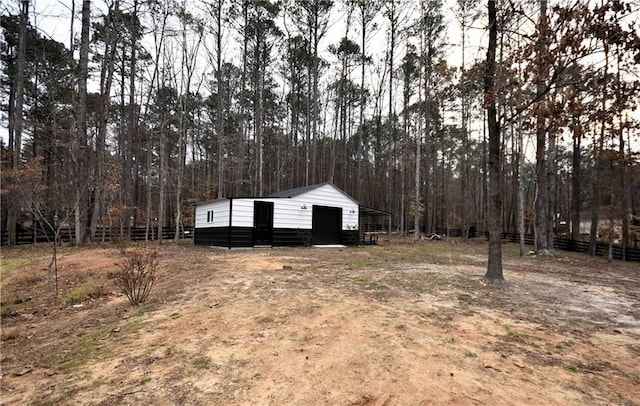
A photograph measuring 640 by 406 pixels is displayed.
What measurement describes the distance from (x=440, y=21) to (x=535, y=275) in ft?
53.9

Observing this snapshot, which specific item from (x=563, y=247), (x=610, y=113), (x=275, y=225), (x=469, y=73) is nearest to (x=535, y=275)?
(x=610, y=113)

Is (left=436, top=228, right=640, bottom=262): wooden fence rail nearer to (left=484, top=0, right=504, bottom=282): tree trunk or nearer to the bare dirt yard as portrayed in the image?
the bare dirt yard

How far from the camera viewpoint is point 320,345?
3.31 metres

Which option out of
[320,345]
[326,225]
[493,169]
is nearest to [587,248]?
[326,225]

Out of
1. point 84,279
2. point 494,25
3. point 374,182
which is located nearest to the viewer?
point 494,25

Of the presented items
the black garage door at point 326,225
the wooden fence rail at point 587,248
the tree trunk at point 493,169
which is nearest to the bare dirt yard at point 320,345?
the tree trunk at point 493,169

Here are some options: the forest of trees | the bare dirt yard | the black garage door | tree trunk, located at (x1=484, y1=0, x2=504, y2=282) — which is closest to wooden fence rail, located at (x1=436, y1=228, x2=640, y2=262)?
the forest of trees

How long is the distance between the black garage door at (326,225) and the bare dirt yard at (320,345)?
9.27 m

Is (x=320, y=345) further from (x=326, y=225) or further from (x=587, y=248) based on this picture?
(x=587, y=248)

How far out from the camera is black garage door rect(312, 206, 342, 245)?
51.6 ft

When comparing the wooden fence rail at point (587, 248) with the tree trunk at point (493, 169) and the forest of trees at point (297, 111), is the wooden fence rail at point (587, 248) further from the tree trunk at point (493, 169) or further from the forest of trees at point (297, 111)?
the tree trunk at point (493, 169)

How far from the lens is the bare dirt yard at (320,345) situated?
2520mm

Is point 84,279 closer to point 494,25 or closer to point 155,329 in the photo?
point 155,329

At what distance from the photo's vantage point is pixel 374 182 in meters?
28.4
